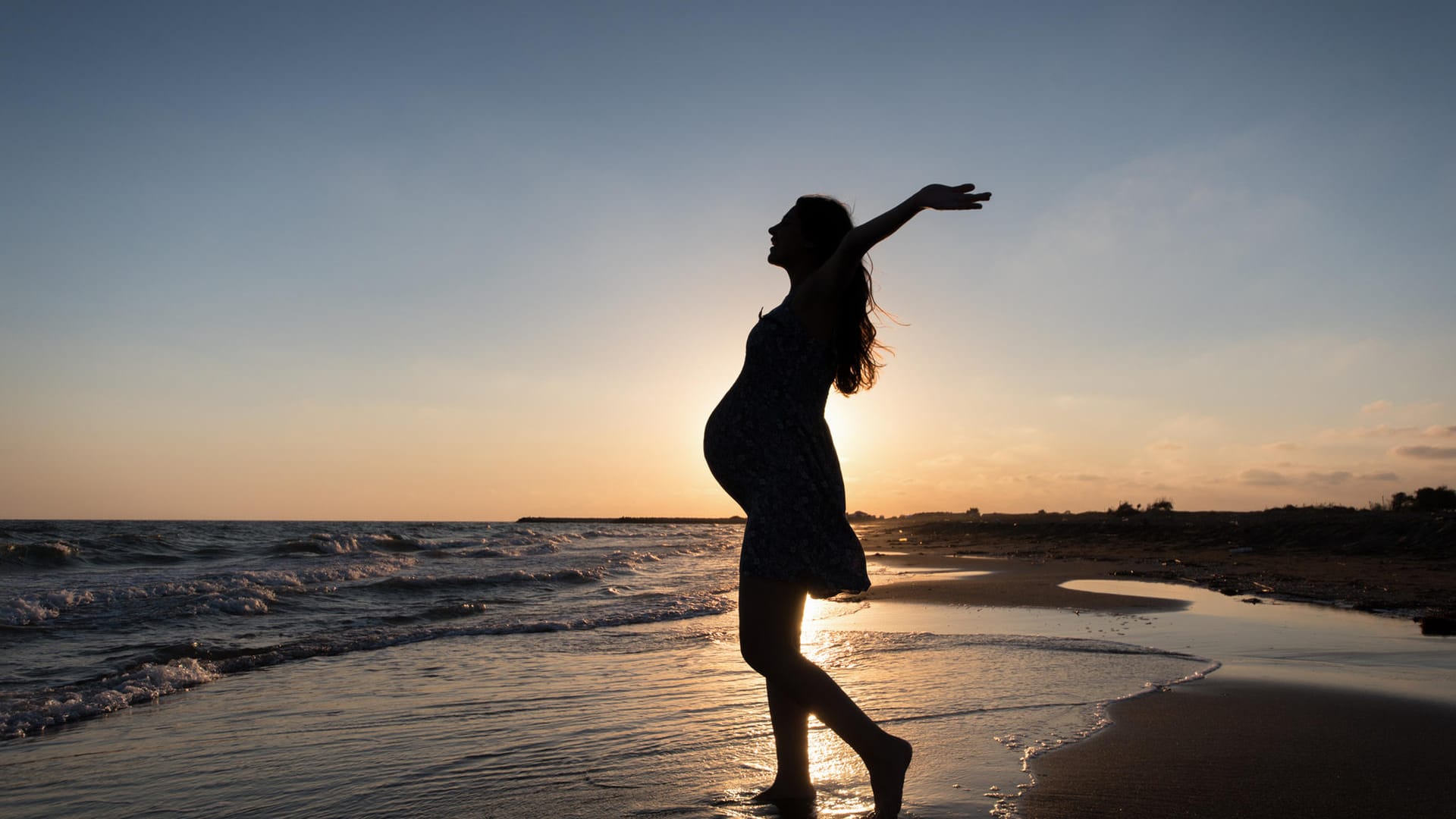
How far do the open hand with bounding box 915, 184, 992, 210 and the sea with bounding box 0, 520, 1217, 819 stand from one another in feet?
6.27

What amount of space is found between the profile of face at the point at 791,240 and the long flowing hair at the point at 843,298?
0.5 inches

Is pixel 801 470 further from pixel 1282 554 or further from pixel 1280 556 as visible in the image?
pixel 1282 554

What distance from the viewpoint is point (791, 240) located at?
2.75 meters

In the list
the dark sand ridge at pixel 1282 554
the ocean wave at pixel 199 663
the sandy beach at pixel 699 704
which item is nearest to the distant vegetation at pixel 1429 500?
the dark sand ridge at pixel 1282 554

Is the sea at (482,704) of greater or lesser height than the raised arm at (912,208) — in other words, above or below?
below

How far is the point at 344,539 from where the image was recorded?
1077 inches

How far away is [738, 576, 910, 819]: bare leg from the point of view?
2516 millimetres

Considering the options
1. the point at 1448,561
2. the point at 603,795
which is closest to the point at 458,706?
the point at 603,795

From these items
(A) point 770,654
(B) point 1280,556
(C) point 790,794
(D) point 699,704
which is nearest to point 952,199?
(A) point 770,654

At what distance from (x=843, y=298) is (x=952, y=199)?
485mm

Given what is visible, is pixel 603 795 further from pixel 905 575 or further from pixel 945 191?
pixel 905 575

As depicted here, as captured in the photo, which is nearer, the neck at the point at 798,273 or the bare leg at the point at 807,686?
the bare leg at the point at 807,686

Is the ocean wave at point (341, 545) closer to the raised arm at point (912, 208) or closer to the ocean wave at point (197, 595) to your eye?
the ocean wave at point (197, 595)

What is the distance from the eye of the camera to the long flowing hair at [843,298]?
2689 mm
